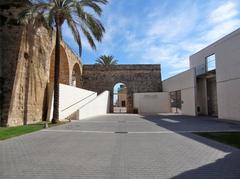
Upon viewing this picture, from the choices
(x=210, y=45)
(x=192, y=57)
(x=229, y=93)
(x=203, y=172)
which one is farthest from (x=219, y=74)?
(x=203, y=172)

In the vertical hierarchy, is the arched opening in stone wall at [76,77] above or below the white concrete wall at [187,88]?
above

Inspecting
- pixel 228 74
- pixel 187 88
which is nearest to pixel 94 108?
pixel 187 88

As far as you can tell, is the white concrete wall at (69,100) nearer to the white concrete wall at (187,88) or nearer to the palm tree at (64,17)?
the palm tree at (64,17)

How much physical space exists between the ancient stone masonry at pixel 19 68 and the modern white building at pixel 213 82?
14.0 meters

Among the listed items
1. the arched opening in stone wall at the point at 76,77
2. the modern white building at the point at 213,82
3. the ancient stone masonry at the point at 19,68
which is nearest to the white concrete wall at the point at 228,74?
the modern white building at the point at 213,82

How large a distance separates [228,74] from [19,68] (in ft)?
48.9

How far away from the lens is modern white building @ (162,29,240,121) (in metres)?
19.0

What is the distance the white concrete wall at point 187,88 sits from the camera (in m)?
27.0

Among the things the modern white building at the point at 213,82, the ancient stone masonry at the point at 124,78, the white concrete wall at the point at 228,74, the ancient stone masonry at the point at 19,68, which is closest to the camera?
the ancient stone masonry at the point at 19,68

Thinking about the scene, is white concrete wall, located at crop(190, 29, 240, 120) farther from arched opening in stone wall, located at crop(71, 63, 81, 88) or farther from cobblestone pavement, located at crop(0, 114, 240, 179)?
arched opening in stone wall, located at crop(71, 63, 81, 88)

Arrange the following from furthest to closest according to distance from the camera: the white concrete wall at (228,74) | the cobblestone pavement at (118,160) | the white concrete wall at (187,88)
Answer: the white concrete wall at (187,88)
the white concrete wall at (228,74)
the cobblestone pavement at (118,160)

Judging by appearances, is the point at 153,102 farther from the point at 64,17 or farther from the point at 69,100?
the point at 64,17

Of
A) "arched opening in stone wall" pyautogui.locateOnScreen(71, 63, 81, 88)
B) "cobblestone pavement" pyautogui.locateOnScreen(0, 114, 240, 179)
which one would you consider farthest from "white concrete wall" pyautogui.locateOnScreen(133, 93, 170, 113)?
"cobblestone pavement" pyautogui.locateOnScreen(0, 114, 240, 179)

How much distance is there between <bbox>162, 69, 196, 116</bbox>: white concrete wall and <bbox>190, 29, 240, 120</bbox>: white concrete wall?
18.0 feet
